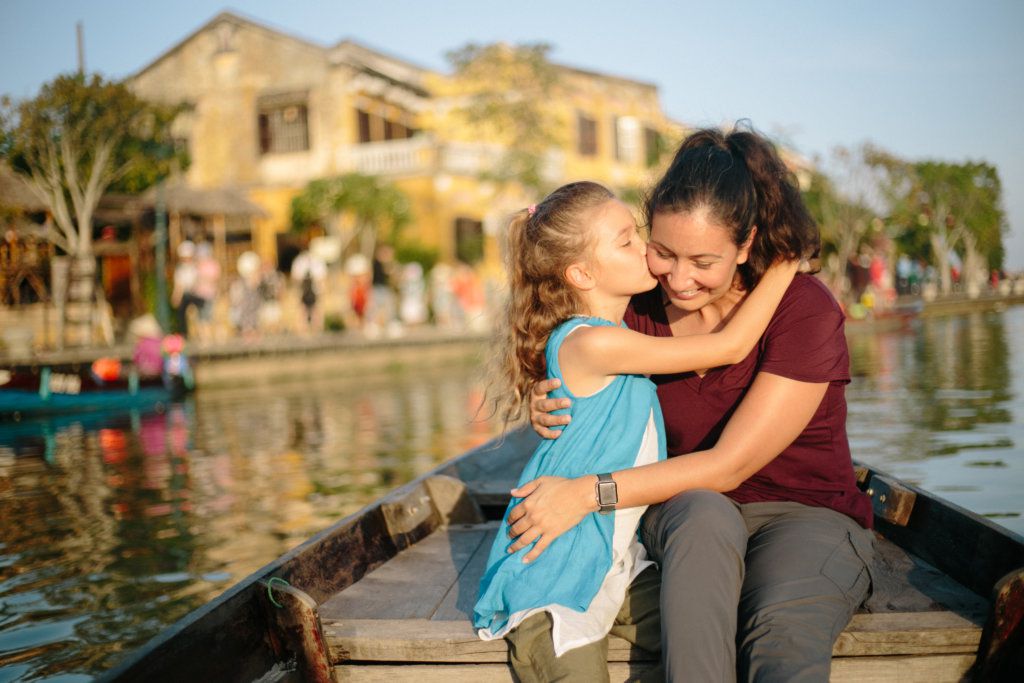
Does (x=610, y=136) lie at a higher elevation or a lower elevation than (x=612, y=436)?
higher

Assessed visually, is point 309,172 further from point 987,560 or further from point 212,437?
point 987,560

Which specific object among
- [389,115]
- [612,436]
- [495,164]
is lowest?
[612,436]

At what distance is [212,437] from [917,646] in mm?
8881

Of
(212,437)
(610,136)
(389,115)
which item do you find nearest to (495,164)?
(389,115)

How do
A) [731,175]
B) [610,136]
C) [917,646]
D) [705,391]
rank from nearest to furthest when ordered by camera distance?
[917,646] → [731,175] → [705,391] → [610,136]

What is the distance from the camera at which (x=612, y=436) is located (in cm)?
264

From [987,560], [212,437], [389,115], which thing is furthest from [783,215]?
[389,115]

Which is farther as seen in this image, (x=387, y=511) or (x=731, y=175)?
(x=387, y=511)

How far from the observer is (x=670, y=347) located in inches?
103

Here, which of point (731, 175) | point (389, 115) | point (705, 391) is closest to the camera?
point (731, 175)

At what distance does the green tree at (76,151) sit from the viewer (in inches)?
707

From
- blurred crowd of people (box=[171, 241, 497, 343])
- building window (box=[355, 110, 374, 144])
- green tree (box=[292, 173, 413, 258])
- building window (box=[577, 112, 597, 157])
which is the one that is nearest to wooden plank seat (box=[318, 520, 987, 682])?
blurred crowd of people (box=[171, 241, 497, 343])

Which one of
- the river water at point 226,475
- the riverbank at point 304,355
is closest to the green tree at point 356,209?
the riverbank at point 304,355

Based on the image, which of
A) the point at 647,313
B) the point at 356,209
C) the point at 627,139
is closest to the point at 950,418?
the point at 647,313
